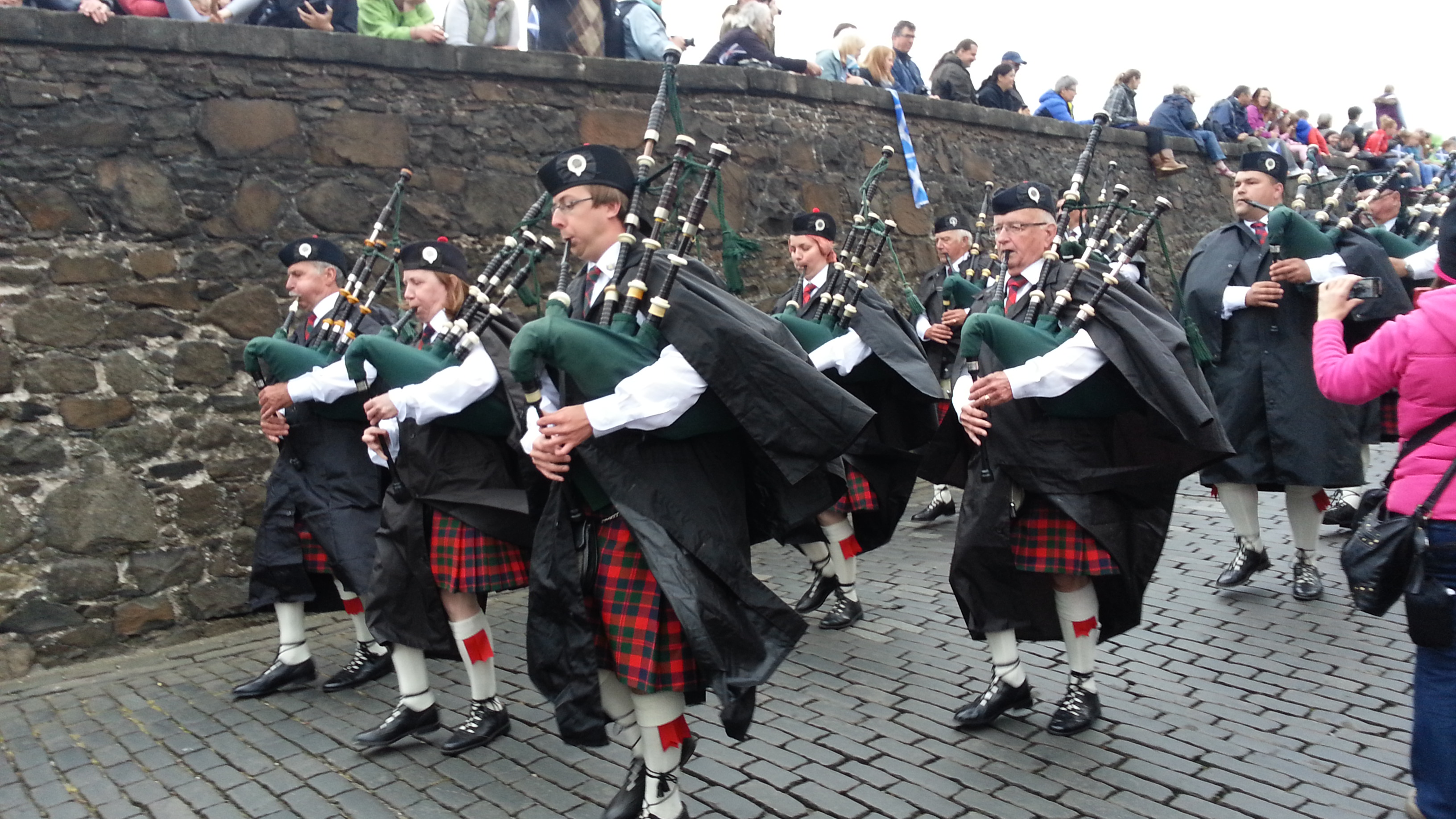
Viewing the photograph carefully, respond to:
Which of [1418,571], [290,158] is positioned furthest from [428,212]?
[1418,571]

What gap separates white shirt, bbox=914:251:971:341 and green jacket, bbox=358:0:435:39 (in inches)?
149

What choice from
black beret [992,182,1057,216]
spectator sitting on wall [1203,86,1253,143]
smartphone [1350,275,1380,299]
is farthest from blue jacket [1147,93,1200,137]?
smartphone [1350,275,1380,299]

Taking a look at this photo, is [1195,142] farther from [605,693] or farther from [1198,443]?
[605,693]

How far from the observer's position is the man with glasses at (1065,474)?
13.2ft

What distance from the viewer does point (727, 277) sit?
4.57 metres

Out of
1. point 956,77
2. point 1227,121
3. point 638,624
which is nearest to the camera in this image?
point 638,624

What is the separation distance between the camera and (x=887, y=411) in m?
5.85

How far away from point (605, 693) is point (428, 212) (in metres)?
4.46

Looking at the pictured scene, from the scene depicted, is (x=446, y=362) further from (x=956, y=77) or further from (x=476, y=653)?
(x=956, y=77)

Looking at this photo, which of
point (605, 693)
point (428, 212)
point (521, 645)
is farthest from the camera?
point (428, 212)

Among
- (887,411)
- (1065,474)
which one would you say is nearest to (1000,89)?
(887,411)

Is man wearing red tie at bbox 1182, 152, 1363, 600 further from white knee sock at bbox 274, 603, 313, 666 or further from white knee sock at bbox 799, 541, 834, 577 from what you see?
white knee sock at bbox 274, 603, 313, 666

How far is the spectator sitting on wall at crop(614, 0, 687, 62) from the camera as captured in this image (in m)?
8.79

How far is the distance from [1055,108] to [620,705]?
11789 millimetres
